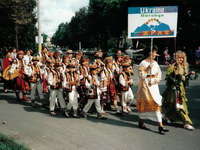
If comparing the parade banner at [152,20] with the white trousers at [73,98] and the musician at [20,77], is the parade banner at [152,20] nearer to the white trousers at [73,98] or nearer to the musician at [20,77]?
the white trousers at [73,98]

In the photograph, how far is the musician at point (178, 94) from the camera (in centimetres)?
602

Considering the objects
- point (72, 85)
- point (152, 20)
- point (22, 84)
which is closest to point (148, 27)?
point (152, 20)

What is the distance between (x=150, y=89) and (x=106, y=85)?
1.89 meters

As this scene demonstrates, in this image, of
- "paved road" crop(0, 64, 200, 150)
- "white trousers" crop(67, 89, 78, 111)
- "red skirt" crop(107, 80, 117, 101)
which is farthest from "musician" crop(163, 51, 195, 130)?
"white trousers" crop(67, 89, 78, 111)

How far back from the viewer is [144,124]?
20.9 ft

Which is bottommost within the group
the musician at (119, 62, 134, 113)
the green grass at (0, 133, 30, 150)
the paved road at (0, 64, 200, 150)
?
the paved road at (0, 64, 200, 150)

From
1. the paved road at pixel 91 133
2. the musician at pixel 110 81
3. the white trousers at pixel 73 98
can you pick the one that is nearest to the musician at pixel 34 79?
the paved road at pixel 91 133

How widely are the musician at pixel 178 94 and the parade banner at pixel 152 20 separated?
37.2 inches

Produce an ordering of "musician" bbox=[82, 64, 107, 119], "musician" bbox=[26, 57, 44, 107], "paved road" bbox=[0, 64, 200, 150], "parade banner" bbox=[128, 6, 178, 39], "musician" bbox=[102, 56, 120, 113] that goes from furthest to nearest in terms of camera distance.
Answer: "musician" bbox=[26, 57, 44, 107] < "musician" bbox=[102, 56, 120, 113] < "musician" bbox=[82, 64, 107, 119] < "parade banner" bbox=[128, 6, 178, 39] < "paved road" bbox=[0, 64, 200, 150]

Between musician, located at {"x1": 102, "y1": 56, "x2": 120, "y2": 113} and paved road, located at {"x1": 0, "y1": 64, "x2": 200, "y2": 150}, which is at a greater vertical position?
musician, located at {"x1": 102, "y1": 56, "x2": 120, "y2": 113}

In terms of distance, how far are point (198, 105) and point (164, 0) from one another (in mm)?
22544

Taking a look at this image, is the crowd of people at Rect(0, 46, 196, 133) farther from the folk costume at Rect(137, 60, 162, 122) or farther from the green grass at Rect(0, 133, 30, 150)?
the green grass at Rect(0, 133, 30, 150)

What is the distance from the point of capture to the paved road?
16.3 ft

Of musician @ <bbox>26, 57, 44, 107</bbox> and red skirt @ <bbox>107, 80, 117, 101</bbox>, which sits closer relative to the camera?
red skirt @ <bbox>107, 80, 117, 101</bbox>
